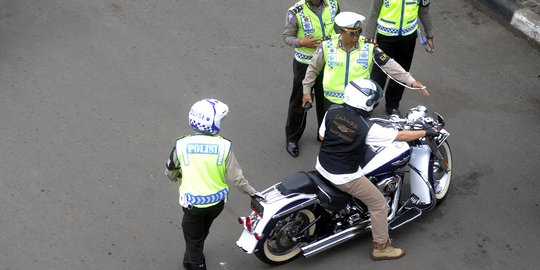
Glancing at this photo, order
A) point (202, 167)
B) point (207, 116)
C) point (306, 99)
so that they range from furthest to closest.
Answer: point (306, 99)
point (202, 167)
point (207, 116)

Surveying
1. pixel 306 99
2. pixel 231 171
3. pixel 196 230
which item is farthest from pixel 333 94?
pixel 196 230

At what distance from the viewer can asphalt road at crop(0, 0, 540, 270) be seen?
6.29 metres

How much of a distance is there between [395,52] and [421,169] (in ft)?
5.39

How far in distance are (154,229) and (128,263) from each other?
445mm

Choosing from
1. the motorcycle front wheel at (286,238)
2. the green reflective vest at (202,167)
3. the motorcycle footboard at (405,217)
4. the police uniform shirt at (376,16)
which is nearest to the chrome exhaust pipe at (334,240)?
the motorcycle front wheel at (286,238)

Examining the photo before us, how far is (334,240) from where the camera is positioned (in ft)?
19.9

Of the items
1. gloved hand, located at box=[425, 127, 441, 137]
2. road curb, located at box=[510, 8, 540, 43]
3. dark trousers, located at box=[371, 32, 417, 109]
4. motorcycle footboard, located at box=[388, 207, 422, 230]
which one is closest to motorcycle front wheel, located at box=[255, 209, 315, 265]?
motorcycle footboard, located at box=[388, 207, 422, 230]

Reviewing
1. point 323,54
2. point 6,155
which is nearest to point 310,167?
point 323,54

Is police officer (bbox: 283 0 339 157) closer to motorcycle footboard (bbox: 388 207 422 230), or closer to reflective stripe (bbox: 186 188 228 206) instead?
motorcycle footboard (bbox: 388 207 422 230)

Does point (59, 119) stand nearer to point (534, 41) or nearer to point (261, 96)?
point (261, 96)

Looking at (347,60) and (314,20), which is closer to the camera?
(347,60)

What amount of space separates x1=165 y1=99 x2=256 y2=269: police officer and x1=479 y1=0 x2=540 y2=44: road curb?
5.36 m

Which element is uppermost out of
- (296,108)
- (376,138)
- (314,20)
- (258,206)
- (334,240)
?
(314,20)

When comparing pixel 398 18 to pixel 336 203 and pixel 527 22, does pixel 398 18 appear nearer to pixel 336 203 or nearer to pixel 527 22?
pixel 336 203
